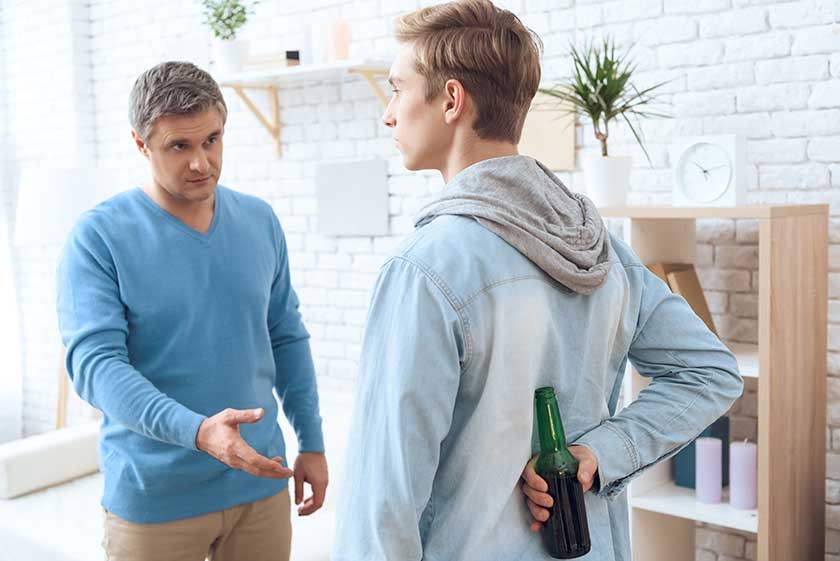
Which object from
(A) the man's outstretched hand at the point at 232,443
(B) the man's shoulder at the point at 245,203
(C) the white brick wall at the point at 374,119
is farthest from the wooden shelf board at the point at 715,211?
(A) the man's outstretched hand at the point at 232,443

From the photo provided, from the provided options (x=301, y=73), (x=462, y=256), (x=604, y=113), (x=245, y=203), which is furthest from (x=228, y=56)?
(x=462, y=256)

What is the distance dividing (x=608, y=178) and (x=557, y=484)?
159cm

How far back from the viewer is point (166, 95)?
5.86ft

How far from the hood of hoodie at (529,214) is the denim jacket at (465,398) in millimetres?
19

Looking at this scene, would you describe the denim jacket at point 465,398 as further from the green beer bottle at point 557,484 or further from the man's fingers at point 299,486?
the man's fingers at point 299,486

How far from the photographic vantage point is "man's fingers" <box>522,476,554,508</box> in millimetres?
1139

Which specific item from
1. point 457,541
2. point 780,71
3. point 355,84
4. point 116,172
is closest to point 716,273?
point 780,71

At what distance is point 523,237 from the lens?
1107 mm

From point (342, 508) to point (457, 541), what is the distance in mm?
146

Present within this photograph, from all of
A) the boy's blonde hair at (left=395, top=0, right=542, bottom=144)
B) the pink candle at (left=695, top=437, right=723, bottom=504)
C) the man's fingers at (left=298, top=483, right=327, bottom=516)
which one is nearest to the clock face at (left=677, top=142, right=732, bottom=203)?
the pink candle at (left=695, top=437, right=723, bottom=504)

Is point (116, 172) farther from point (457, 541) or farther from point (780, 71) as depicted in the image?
point (457, 541)

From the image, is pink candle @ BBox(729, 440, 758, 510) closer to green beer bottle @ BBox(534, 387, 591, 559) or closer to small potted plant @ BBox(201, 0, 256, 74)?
green beer bottle @ BBox(534, 387, 591, 559)

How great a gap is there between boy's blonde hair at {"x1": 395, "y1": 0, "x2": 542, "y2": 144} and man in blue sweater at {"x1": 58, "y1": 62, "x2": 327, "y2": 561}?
0.79m

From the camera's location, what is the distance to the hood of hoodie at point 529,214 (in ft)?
3.64
